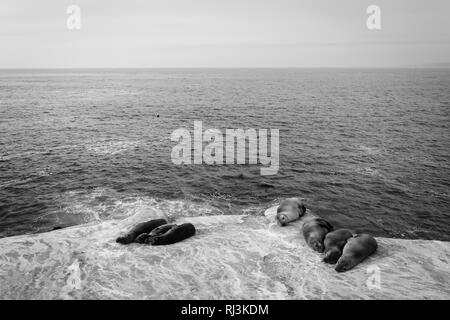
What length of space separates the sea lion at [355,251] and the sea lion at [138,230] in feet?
35.1

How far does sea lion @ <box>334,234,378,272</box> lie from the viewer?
54.7ft

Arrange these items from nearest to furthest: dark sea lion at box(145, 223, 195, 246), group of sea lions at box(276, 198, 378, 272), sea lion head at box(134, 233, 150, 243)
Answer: group of sea lions at box(276, 198, 378, 272) < dark sea lion at box(145, 223, 195, 246) < sea lion head at box(134, 233, 150, 243)

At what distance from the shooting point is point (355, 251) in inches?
689

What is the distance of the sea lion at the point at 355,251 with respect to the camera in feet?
54.7

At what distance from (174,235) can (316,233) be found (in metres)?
8.00

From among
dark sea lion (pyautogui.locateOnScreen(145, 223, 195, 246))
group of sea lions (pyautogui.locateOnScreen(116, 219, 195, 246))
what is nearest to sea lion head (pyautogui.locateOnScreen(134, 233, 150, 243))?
group of sea lions (pyautogui.locateOnScreen(116, 219, 195, 246))

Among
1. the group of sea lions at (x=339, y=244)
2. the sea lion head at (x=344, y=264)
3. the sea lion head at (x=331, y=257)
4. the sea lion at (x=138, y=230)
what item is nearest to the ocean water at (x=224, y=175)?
the sea lion at (x=138, y=230)

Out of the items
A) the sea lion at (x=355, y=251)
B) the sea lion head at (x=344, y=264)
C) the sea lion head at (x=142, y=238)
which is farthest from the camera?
the sea lion head at (x=142, y=238)

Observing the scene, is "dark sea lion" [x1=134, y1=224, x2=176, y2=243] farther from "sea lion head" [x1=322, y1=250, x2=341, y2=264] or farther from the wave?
"sea lion head" [x1=322, y1=250, x2=341, y2=264]

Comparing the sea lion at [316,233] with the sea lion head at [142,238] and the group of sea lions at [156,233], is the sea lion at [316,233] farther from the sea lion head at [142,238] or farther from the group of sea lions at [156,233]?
the sea lion head at [142,238]

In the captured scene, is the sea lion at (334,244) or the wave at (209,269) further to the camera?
the sea lion at (334,244)

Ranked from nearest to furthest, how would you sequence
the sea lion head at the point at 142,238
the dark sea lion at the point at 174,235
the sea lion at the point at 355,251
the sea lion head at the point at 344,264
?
the sea lion head at the point at 344,264, the sea lion at the point at 355,251, the dark sea lion at the point at 174,235, the sea lion head at the point at 142,238

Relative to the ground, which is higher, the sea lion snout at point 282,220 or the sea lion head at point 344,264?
the sea lion snout at point 282,220
